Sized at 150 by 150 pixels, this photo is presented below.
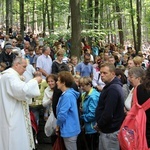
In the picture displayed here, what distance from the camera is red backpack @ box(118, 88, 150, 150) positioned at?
3174mm

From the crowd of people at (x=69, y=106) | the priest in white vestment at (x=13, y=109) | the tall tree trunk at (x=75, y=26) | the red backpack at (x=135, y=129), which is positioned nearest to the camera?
the red backpack at (x=135, y=129)

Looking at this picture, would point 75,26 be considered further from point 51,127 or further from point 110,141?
point 110,141

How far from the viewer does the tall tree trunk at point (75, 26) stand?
1080 centimetres

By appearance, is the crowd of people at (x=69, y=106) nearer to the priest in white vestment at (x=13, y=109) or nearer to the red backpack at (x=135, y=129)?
the priest in white vestment at (x=13, y=109)

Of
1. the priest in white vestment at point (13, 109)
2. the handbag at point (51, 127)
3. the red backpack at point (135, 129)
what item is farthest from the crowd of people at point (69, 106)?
the red backpack at point (135, 129)

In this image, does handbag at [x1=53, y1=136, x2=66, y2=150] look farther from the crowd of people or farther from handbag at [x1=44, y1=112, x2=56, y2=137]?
handbag at [x1=44, y1=112, x2=56, y2=137]

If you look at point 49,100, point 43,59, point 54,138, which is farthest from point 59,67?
point 54,138

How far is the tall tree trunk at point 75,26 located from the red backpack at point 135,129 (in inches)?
313

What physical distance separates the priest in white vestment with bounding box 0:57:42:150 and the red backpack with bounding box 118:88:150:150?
8.12 ft

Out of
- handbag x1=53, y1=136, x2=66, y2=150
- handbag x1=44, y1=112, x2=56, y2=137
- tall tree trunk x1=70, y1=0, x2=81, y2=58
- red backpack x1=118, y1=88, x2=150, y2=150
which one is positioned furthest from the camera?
tall tree trunk x1=70, y1=0, x2=81, y2=58

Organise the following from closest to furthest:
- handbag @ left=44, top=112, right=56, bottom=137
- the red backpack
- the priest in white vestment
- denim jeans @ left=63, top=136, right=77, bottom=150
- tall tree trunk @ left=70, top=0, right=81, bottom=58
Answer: the red backpack < denim jeans @ left=63, top=136, right=77, bottom=150 < the priest in white vestment < handbag @ left=44, top=112, right=56, bottom=137 < tall tree trunk @ left=70, top=0, right=81, bottom=58

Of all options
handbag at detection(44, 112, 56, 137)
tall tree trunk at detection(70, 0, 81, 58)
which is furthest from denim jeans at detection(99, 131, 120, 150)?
tall tree trunk at detection(70, 0, 81, 58)

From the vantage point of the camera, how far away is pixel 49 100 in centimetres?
→ 680

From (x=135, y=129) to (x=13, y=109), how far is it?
3.02 m
